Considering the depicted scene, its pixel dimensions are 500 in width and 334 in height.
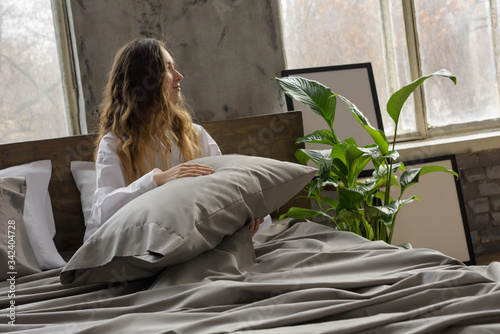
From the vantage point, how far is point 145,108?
2314 millimetres

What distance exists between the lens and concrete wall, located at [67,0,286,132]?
2945mm

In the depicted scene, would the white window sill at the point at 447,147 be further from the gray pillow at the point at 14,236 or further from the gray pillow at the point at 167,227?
the gray pillow at the point at 14,236

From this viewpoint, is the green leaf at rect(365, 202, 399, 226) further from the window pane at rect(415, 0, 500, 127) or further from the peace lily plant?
the window pane at rect(415, 0, 500, 127)

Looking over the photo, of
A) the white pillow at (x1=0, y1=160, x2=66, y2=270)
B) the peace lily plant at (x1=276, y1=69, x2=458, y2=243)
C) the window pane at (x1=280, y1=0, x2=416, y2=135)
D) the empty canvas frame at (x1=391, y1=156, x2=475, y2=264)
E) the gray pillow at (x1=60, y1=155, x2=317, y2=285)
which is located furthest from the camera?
the window pane at (x1=280, y1=0, x2=416, y2=135)

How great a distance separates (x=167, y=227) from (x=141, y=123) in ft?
3.25

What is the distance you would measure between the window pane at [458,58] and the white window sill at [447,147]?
33 centimetres

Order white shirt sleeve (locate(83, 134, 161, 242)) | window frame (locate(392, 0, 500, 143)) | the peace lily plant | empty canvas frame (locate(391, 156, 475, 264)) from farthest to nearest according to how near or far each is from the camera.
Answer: window frame (locate(392, 0, 500, 143)) < empty canvas frame (locate(391, 156, 475, 264)) < the peace lily plant < white shirt sleeve (locate(83, 134, 161, 242))

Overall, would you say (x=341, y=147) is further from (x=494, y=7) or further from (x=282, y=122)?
(x=494, y=7)

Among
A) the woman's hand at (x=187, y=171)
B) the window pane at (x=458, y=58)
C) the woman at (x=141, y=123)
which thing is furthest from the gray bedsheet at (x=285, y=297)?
the window pane at (x=458, y=58)

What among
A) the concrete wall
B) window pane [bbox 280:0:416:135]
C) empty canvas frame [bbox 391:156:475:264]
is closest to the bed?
the concrete wall

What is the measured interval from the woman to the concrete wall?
0.67 m

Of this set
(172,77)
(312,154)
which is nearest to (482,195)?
(312,154)

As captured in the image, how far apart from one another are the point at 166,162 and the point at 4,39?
1380 mm

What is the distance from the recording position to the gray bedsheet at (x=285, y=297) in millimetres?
1014
